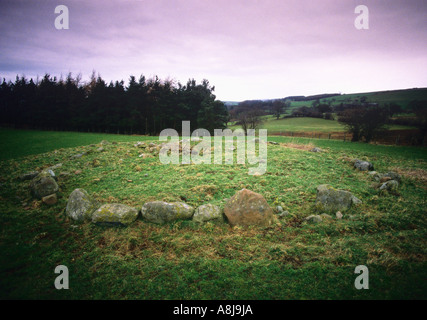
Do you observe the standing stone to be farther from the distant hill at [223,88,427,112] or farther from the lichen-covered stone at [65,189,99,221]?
the distant hill at [223,88,427,112]

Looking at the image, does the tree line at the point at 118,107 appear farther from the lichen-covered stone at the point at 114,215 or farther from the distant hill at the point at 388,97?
the lichen-covered stone at the point at 114,215

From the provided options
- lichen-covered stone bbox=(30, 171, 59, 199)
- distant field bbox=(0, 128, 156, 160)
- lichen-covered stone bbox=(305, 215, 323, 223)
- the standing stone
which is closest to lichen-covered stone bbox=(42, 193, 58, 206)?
lichen-covered stone bbox=(30, 171, 59, 199)

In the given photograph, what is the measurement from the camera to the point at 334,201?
685 centimetres

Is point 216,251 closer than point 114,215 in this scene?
Yes

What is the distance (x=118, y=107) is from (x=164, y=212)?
4936 centimetres

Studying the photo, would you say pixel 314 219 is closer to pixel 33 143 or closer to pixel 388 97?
pixel 33 143

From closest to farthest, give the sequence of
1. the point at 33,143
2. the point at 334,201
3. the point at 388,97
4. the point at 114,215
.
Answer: the point at 114,215 → the point at 334,201 → the point at 33,143 → the point at 388,97

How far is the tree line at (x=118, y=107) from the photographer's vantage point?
46844 mm

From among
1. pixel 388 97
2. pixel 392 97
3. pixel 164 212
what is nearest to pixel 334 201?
pixel 164 212

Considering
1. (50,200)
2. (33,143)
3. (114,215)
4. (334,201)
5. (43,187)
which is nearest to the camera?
(114,215)

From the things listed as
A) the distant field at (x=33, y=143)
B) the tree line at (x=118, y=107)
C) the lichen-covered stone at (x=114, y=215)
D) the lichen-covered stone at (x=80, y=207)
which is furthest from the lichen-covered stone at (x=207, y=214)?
the tree line at (x=118, y=107)

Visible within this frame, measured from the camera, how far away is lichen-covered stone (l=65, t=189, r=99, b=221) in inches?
249

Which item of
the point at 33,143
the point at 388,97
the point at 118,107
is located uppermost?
the point at 388,97
